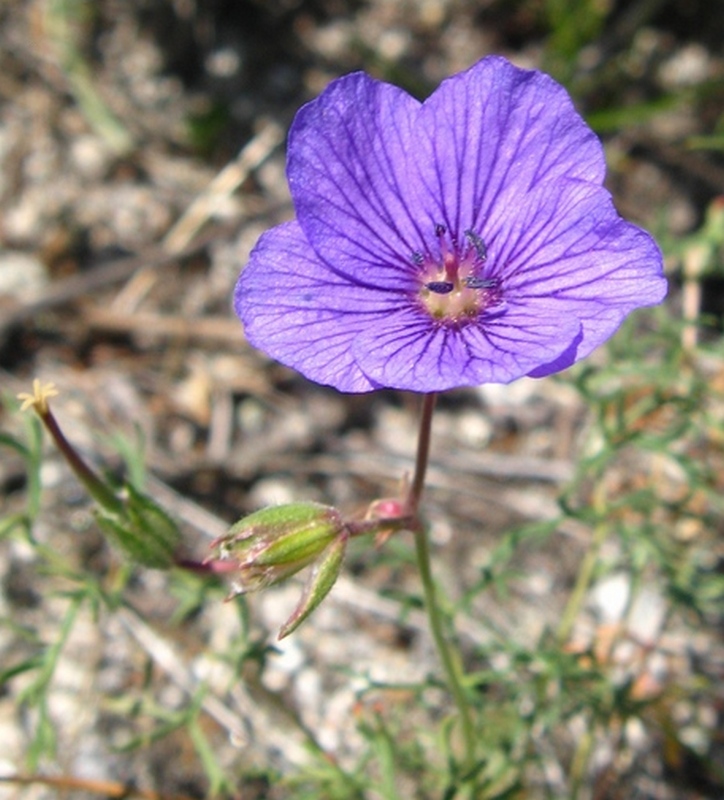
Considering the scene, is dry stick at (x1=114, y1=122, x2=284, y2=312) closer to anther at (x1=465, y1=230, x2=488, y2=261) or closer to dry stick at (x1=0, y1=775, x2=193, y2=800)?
dry stick at (x1=0, y1=775, x2=193, y2=800)

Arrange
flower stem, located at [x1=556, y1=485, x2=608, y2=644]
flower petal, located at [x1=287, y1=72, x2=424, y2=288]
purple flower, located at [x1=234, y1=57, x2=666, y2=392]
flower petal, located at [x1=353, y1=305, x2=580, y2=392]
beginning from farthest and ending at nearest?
flower stem, located at [x1=556, y1=485, x2=608, y2=644]
flower petal, located at [x1=287, y1=72, x2=424, y2=288]
purple flower, located at [x1=234, y1=57, x2=666, y2=392]
flower petal, located at [x1=353, y1=305, x2=580, y2=392]

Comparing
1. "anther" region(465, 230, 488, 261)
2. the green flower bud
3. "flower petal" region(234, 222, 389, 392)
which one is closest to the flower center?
"anther" region(465, 230, 488, 261)

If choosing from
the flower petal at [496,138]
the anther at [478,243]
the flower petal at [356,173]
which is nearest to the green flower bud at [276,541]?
the flower petal at [356,173]

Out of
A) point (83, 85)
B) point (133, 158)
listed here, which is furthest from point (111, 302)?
point (83, 85)

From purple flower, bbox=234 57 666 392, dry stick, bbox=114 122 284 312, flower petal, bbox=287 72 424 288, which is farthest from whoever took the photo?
dry stick, bbox=114 122 284 312

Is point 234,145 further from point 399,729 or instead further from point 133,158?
point 399,729

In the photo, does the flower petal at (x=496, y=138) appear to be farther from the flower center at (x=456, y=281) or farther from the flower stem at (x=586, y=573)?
the flower stem at (x=586, y=573)

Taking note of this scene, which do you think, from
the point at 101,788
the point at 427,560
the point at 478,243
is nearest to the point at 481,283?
the point at 478,243

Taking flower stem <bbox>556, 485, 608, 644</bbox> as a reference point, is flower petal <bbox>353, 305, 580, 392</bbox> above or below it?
above
